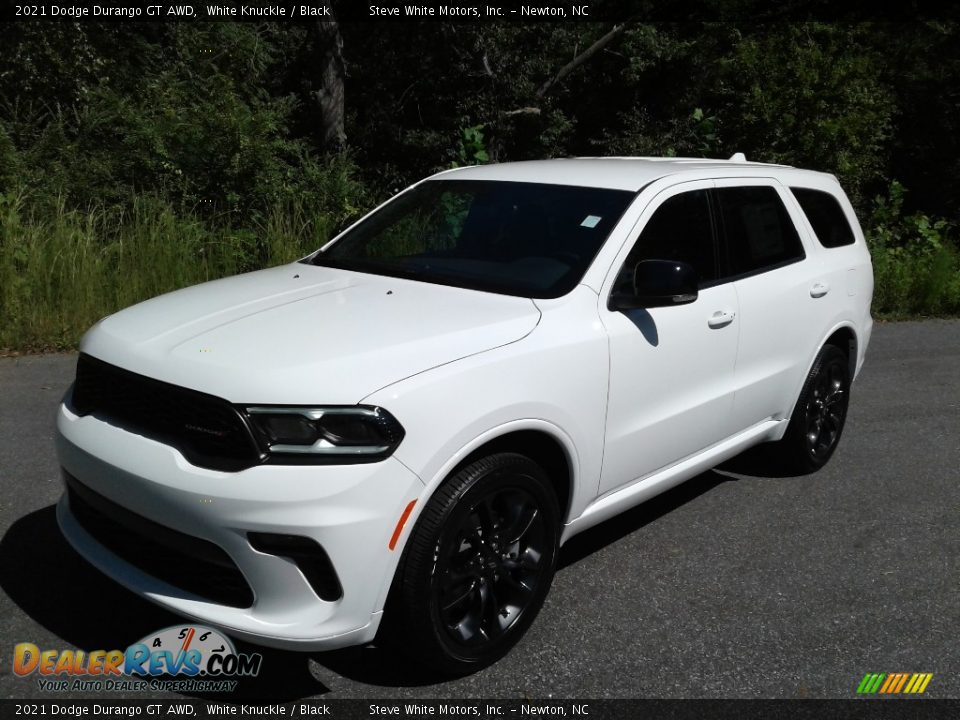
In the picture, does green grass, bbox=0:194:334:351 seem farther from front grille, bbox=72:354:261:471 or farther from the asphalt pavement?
front grille, bbox=72:354:261:471

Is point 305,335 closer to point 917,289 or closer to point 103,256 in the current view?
point 103,256

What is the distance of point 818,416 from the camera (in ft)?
18.7

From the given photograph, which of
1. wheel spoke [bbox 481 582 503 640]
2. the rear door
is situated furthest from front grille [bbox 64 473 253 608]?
the rear door

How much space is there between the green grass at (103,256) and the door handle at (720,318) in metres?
5.90

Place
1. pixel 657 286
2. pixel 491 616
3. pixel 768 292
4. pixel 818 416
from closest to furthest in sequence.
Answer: pixel 491 616 < pixel 657 286 < pixel 768 292 < pixel 818 416

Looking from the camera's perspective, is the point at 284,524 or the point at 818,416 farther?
the point at 818,416

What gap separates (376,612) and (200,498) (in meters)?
0.66

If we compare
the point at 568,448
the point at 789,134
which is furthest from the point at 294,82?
the point at 568,448

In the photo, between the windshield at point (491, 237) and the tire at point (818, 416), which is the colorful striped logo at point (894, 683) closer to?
the windshield at point (491, 237)

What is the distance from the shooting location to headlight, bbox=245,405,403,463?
3.02 metres

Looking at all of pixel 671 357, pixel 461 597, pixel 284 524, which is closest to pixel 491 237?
pixel 671 357

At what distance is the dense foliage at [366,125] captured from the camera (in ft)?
32.0

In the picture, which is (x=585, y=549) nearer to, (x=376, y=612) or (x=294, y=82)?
(x=376, y=612)

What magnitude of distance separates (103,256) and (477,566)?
708 centimetres
